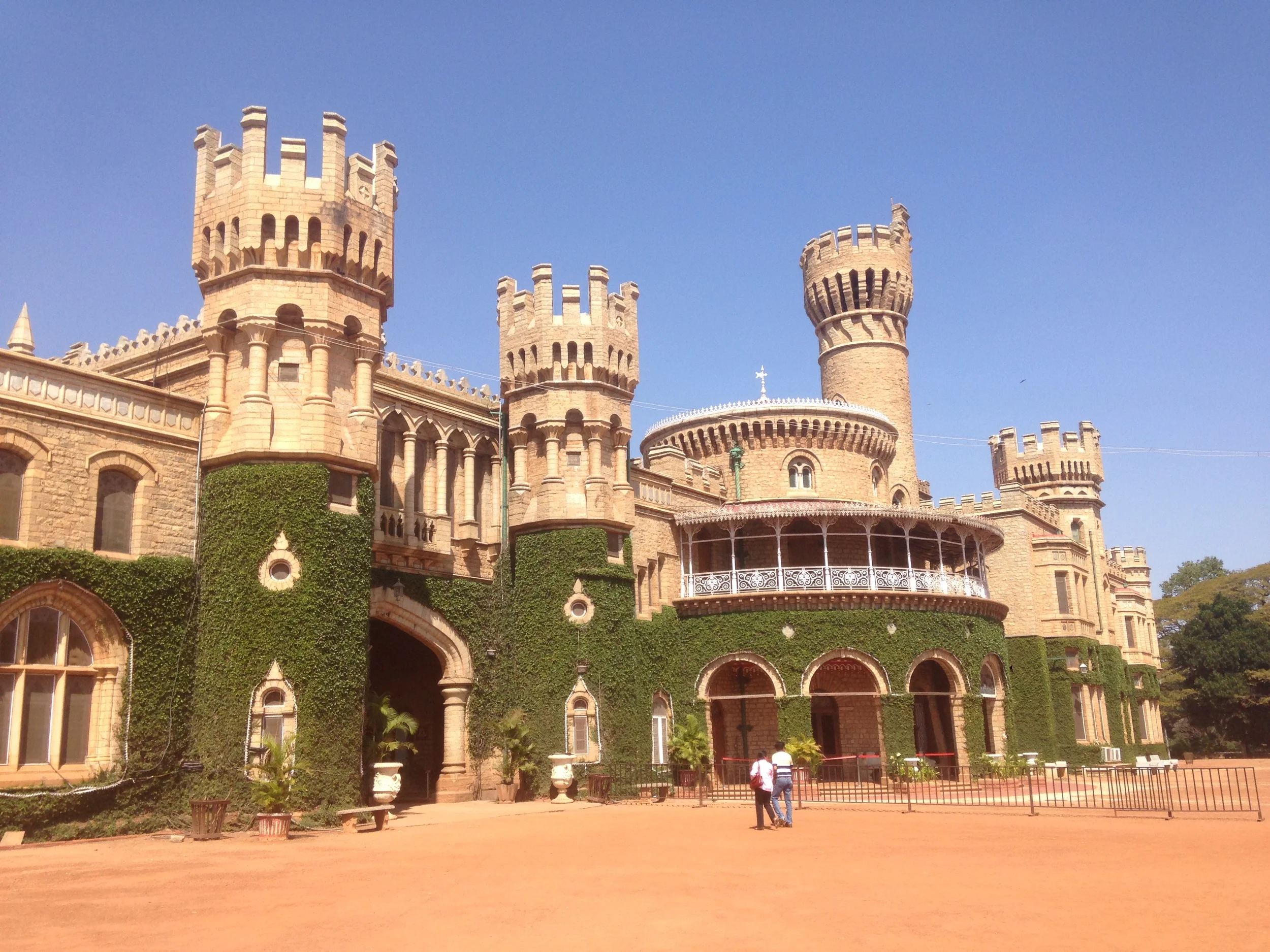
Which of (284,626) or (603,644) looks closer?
(284,626)

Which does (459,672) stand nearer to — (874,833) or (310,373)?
(310,373)

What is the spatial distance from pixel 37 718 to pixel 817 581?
21.5 metres

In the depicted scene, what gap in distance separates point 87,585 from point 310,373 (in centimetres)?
604

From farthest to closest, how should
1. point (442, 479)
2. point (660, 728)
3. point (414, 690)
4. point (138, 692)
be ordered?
1. point (660, 728)
2. point (414, 690)
3. point (442, 479)
4. point (138, 692)

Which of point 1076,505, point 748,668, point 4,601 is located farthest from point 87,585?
point 1076,505

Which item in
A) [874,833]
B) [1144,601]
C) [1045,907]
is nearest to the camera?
[1045,907]

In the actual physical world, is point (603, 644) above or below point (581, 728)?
above

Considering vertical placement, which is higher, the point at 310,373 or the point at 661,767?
the point at 310,373

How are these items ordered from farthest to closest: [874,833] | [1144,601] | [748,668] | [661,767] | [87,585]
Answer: [1144,601] < [748,668] < [661,767] < [87,585] < [874,833]

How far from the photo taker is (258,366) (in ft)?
75.0

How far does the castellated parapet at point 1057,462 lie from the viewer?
5300cm

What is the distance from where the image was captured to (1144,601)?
57.3m

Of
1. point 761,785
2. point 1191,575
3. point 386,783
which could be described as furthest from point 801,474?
point 1191,575

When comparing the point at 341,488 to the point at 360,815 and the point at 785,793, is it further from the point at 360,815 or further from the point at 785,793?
the point at 785,793
